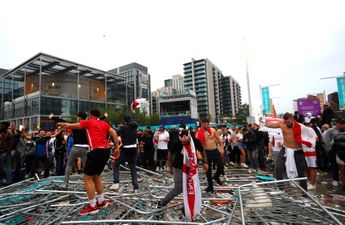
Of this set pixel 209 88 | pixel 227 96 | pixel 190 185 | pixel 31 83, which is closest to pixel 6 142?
pixel 190 185

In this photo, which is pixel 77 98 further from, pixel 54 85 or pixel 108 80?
pixel 108 80

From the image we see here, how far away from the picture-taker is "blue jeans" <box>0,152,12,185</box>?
700 centimetres

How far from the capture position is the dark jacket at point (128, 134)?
237 inches

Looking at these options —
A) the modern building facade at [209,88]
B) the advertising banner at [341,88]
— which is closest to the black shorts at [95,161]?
the advertising banner at [341,88]

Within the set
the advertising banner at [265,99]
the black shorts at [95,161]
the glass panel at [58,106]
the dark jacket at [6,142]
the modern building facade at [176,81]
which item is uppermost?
the modern building facade at [176,81]

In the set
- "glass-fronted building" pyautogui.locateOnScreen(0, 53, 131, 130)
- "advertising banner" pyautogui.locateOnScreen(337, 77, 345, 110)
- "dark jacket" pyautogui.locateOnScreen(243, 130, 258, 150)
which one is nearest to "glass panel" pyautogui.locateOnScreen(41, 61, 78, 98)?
"glass-fronted building" pyautogui.locateOnScreen(0, 53, 131, 130)

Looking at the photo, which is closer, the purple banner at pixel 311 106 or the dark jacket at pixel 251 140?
the dark jacket at pixel 251 140

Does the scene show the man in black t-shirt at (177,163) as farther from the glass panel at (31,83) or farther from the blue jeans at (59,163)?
the glass panel at (31,83)

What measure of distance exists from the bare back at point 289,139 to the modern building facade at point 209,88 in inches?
4042

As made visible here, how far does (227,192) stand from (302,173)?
1757 millimetres

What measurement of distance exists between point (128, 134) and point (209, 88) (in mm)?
111390

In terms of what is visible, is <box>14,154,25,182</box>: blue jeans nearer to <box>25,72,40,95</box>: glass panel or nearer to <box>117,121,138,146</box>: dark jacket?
<box>117,121,138,146</box>: dark jacket

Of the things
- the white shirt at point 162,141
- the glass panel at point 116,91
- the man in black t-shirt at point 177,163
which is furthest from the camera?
the glass panel at point 116,91

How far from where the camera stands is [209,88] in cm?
11481
